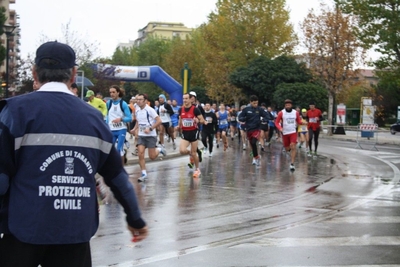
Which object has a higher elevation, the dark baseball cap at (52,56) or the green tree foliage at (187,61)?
the green tree foliage at (187,61)

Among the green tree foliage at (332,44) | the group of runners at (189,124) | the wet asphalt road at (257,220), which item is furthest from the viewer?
the green tree foliage at (332,44)

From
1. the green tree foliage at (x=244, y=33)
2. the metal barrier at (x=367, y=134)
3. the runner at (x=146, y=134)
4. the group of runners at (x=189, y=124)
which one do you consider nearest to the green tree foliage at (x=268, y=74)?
the green tree foliage at (x=244, y=33)

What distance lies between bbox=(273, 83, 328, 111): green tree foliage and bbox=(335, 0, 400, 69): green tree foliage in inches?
611

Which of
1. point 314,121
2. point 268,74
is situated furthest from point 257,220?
point 268,74

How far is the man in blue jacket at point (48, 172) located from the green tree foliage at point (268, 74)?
5439 centimetres

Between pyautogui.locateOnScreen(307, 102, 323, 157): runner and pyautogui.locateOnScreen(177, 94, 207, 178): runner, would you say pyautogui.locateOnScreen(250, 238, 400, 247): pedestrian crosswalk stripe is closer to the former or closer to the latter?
pyautogui.locateOnScreen(177, 94, 207, 178): runner

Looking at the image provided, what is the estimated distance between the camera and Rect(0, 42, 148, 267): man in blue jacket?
11.2 ft

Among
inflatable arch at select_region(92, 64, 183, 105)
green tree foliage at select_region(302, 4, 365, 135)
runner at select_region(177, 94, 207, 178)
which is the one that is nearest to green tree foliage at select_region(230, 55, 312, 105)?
green tree foliage at select_region(302, 4, 365, 135)

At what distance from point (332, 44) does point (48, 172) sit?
152 ft

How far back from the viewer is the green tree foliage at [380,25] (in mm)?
35094

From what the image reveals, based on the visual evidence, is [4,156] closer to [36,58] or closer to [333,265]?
[36,58]

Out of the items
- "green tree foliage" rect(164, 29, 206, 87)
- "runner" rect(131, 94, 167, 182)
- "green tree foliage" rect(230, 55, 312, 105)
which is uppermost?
"green tree foliage" rect(164, 29, 206, 87)

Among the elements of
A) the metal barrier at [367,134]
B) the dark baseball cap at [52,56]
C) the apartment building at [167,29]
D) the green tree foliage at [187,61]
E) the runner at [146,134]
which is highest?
the apartment building at [167,29]

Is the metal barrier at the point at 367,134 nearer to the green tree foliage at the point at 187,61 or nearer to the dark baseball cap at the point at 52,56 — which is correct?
the dark baseball cap at the point at 52,56
